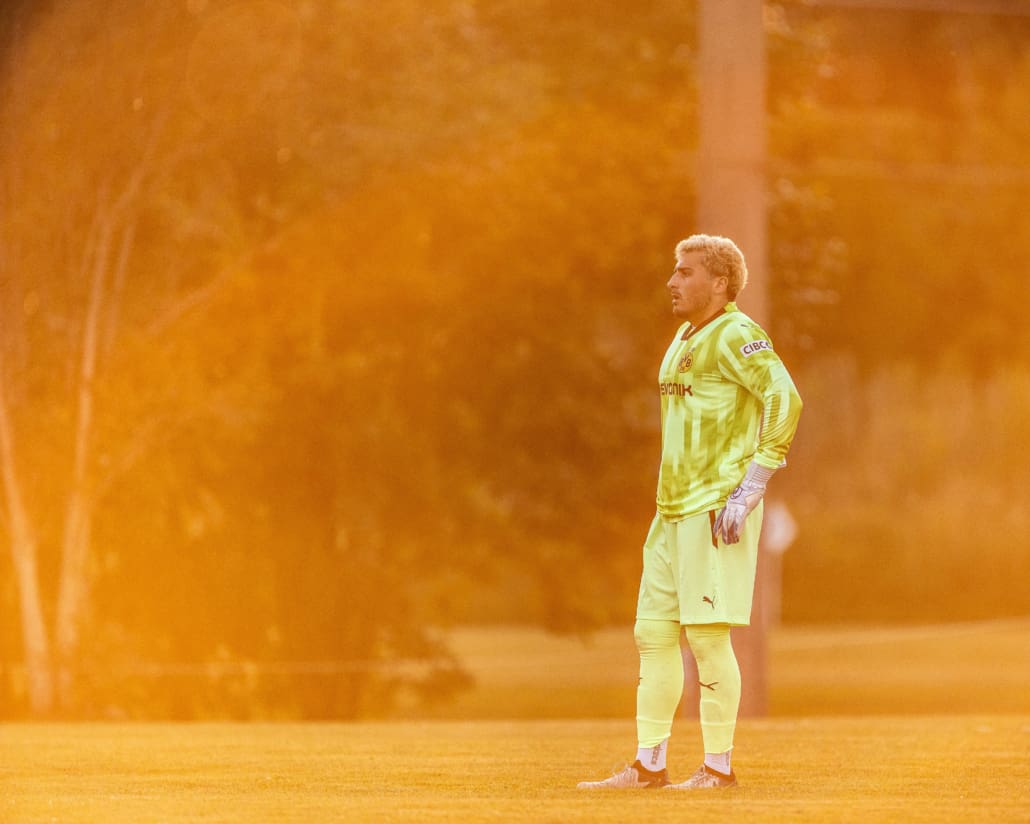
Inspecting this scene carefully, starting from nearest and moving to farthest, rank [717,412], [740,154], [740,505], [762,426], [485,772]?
1. [740,505]
2. [762,426]
3. [717,412]
4. [485,772]
5. [740,154]

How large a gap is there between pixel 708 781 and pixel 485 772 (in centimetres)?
133

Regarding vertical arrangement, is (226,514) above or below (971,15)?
below

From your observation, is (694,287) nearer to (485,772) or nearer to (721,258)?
(721,258)

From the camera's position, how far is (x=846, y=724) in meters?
13.7

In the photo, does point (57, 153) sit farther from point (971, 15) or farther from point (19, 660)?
point (971, 15)

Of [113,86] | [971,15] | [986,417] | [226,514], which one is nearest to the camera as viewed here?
[113,86]

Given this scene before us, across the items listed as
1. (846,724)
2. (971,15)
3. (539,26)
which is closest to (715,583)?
(846,724)

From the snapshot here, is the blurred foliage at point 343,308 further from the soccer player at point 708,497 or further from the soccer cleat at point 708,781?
the soccer cleat at point 708,781

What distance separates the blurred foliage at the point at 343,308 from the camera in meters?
18.7

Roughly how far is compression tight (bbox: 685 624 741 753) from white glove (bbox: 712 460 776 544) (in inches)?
16.3

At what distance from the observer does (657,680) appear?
353 inches

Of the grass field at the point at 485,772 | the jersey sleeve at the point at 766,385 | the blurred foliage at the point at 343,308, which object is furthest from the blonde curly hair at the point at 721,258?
the blurred foliage at the point at 343,308

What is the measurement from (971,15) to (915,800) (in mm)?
22164

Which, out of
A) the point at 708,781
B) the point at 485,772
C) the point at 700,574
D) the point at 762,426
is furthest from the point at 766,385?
the point at 485,772
